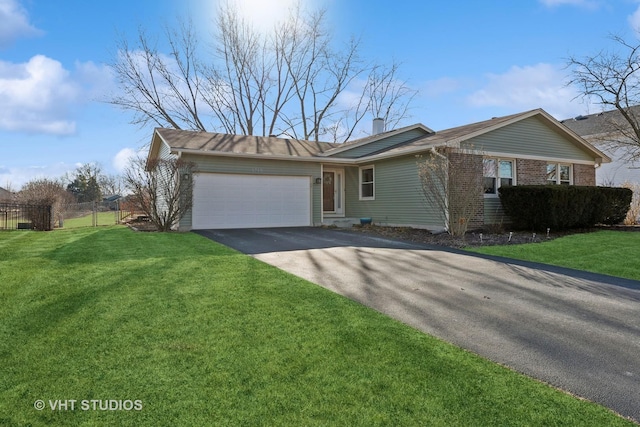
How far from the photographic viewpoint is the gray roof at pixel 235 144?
14.0 meters

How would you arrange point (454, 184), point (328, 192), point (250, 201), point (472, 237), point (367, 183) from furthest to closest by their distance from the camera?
point (328, 192) → point (367, 183) → point (250, 201) → point (472, 237) → point (454, 184)

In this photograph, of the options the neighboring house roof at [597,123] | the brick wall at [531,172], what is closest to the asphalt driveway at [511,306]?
the brick wall at [531,172]

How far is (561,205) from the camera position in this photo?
37.5 ft

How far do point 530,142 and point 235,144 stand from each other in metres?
11.2

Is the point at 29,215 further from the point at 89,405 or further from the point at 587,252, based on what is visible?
the point at 587,252

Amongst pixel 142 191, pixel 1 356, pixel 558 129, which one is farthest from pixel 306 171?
pixel 1 356

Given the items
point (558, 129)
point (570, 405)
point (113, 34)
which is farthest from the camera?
point (113, 34)

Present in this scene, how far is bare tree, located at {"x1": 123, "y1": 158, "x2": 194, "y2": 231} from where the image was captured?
1239 cm

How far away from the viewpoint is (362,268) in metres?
6.72

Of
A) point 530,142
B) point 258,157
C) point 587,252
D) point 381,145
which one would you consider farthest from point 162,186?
point 530,142

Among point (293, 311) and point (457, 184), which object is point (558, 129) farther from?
point (293, 311)

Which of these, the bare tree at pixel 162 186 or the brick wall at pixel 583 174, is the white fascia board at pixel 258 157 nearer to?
the bare tree at pixel 162 186

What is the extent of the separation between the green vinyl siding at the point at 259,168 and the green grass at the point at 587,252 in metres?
7.63

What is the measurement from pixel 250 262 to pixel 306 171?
350 inches
